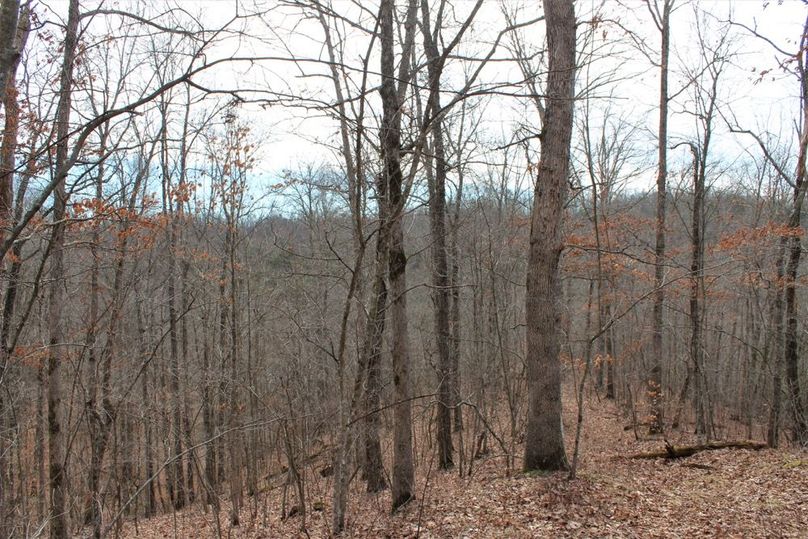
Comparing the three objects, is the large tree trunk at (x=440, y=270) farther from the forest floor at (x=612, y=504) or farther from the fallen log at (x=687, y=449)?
the fallen log at (x=687, y=449)

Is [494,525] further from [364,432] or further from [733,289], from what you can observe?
[733,289]

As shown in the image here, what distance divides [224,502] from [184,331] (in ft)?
17.8

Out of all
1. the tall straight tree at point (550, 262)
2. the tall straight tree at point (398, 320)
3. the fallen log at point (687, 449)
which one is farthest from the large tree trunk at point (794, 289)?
the tall straight tree at point (398, 320)

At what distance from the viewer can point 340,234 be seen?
68.9ft

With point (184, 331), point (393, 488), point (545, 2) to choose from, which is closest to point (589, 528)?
point (393, 488)

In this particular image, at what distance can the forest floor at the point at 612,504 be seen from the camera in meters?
5.50

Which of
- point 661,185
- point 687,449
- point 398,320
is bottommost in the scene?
point 687,449

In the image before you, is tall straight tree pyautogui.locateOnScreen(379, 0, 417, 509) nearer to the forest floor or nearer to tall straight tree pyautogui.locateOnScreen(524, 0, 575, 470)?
the forest floor

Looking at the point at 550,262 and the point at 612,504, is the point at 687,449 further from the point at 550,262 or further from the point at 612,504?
the point at 550,262

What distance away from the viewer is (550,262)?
6.94 meters

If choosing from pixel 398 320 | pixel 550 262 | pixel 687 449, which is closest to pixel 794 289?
pixel 687 449

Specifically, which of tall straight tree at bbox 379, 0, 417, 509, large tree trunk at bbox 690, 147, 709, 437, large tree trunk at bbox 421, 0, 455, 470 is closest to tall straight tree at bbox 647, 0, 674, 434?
large tree trunk at bbox 690, 147, 709, 437

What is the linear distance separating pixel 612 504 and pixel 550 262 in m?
2.81

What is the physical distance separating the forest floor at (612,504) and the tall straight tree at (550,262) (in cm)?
48
